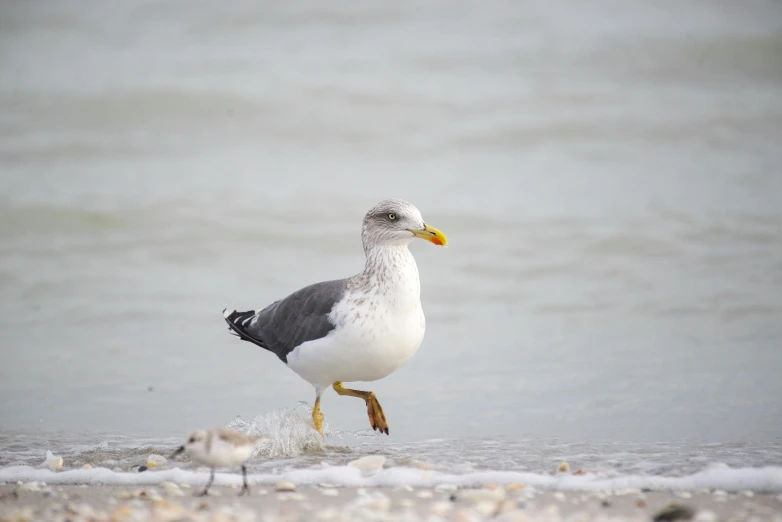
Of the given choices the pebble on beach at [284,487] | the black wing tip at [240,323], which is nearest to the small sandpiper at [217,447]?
the pebble on beach at [284,487]

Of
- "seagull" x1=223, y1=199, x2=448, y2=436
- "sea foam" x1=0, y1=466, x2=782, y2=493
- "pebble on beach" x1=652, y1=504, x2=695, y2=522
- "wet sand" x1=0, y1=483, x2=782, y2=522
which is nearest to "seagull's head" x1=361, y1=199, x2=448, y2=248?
"seagull" x1=223, y1=199, x2=448, y2=436

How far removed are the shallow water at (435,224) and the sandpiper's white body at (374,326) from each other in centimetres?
53

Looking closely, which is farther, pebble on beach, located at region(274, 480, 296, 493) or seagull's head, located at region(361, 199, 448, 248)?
seagull's head, located at region(361, 199, 448, 248)

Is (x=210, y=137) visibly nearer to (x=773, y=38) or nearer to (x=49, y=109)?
(x=49, y=109)

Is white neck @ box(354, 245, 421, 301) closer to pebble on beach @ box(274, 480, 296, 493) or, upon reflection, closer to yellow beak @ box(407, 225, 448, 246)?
yellow beak @ box(407, 225, 448, 246)

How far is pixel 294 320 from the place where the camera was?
17.6 ft

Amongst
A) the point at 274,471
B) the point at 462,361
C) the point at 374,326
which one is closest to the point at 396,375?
the point at 462,361

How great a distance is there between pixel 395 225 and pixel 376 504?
183cm

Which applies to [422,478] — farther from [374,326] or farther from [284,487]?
[374,326]

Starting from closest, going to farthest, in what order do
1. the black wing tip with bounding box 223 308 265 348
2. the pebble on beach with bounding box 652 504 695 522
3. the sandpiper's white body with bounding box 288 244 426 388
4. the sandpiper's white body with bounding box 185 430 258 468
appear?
the pebble on beach with bounding box 652 504 695 522 < the sandpiper's white body with bounding box 185 430 258 468 < the sandpiper's white body with bounding box 288 244 426 388 < the black wing tip with bounding box 223 308 265 348

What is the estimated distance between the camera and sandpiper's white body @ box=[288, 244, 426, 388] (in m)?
4.89

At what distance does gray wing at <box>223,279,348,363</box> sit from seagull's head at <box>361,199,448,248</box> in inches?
13.3

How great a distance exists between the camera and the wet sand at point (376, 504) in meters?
3.52

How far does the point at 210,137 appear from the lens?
44.5 ft
